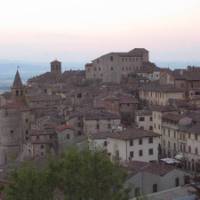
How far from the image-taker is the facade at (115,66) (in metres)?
104

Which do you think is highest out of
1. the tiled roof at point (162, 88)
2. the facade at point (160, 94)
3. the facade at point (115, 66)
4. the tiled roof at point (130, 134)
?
the facade at point (115, 66)

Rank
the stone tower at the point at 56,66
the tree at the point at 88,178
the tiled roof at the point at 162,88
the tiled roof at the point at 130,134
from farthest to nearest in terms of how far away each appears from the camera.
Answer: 1. the stone tower at the point at 56,66
2. the tiled roof at the point at 162,88
3. the tiled roof at the point at 130,134
4. the tree at the point at 88,178

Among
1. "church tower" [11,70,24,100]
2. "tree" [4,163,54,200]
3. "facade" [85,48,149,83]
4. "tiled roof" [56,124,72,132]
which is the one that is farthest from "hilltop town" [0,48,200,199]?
"tree" [4,163,54,200]

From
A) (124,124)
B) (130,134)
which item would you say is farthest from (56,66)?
(130,134)

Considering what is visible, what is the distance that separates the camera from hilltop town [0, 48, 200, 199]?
167 feet

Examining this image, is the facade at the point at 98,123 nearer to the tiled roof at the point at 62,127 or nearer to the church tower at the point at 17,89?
the tiled roof at the point at 62,127

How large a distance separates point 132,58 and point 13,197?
7848cm

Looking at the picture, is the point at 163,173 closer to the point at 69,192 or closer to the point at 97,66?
the point at 69,192

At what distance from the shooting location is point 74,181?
27953 millimetres

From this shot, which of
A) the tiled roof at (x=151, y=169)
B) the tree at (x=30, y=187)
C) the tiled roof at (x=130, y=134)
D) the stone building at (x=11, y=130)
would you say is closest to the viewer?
the tree at (x=30, y=187)

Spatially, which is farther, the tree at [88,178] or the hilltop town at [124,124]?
the hilltop town at [124,124]

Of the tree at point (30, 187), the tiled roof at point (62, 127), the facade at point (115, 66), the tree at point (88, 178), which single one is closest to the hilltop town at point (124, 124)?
the tiled roof at point (62, 127)

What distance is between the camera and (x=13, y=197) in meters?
27.8

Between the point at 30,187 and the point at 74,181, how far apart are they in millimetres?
2018
